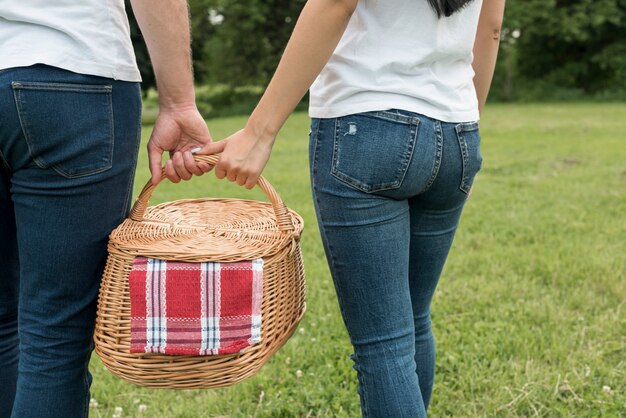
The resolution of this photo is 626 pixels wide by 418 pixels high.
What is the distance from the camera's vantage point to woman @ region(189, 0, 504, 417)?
1.36 meters

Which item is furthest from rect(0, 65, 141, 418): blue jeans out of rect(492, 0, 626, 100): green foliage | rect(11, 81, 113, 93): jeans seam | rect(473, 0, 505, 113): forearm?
rect(492, 0, 626, 100): green foliage

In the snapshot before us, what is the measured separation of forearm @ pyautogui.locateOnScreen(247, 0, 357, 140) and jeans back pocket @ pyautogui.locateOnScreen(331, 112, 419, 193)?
13 cm

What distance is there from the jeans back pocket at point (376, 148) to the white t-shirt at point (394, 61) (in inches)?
1.0

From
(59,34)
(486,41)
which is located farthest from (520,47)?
(59,34)

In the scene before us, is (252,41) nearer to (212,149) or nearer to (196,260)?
(212,149)

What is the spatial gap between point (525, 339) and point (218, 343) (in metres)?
1.77

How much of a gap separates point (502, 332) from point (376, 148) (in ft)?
6.09

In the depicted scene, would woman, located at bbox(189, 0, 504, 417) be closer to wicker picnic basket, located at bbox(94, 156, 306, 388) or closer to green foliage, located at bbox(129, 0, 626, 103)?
wicker picnic basket, located at bbox(94, 156, 306, 388)

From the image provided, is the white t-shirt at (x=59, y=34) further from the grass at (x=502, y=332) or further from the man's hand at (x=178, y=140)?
the grass at (x=502, y=332)

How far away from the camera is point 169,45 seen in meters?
1.56

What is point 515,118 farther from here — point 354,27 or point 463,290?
point 354,27

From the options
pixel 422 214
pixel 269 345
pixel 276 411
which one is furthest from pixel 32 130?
pixel 276 411

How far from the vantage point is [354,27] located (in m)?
1.39

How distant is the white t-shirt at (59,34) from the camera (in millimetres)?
1357
